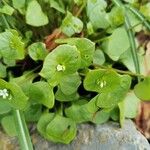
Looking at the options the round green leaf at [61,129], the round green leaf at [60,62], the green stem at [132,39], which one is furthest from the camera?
the green stem at [132,39]

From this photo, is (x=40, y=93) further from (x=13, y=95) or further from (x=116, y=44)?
(x=116, y=44)

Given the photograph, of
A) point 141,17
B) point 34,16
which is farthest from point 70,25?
point 141,17

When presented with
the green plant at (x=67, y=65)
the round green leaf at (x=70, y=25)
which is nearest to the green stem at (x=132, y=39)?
the green plant at (x=67, y=65)

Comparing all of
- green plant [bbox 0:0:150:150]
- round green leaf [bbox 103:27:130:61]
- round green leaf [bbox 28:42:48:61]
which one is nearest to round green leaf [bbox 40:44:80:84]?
green plant [bbox 0:0:150:150]

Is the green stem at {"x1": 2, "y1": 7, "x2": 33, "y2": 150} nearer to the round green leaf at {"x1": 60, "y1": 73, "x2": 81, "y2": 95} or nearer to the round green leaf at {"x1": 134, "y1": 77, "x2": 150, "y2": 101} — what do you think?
the round green leaf at {"x1": 60, "y1": 73, "x2": 81, "y2": 95}

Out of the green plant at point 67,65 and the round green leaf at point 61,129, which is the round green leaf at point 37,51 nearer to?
the green plant at point 67,65

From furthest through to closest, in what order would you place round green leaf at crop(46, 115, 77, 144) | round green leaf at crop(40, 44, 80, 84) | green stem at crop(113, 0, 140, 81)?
green stem at crop(113, 0, 140, 81)
round green leaf at crop(46, 115, 77, 144)
round green leaf at crop(40, 44, 80, 84)

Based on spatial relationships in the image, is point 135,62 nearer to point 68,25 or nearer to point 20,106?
point 68,25

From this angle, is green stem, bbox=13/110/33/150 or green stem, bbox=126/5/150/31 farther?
green stem, bbox=126/5/150/31

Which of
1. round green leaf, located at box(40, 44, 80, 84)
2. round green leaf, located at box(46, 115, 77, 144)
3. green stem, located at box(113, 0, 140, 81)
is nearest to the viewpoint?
round green leaf, located at box(40, 44, 80, 84)
